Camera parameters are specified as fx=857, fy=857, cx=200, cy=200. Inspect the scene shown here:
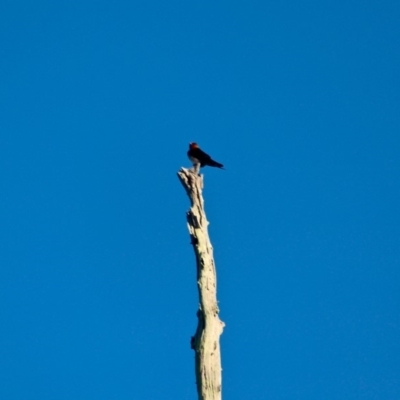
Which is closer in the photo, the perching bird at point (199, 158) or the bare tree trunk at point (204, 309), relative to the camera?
the bare tree trunk at point (204, 309)

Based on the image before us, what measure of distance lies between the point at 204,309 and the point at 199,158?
18.2 ft

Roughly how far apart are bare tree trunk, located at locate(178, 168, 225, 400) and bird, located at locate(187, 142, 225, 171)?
435 cm

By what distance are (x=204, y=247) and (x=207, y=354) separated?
132 centimetres

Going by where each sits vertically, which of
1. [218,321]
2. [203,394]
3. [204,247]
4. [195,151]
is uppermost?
[195,151]

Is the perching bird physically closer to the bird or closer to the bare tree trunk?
the bird

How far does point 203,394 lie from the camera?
10.0 metres

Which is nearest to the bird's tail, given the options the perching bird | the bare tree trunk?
the perching bird

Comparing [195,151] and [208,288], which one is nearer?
[208,288]

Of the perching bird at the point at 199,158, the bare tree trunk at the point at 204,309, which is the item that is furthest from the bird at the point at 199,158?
the bare tree trunk at the point at 204,309

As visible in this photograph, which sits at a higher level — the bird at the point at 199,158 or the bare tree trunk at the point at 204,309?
the bird at the point at 199,158

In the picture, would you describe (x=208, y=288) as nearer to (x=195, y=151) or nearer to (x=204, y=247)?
(x=204, y=247)

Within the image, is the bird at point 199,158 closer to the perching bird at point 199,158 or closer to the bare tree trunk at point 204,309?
the perching bird at point 199,158

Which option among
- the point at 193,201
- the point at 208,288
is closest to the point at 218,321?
the point at 208,288

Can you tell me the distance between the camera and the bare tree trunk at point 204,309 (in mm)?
10133
